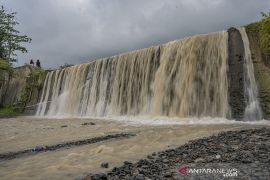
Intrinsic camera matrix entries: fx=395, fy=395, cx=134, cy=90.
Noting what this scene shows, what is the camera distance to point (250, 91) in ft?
54.0

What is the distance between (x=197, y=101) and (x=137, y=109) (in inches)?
190

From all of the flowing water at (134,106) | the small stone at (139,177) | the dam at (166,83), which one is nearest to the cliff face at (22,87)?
the flowing water at (134,106)

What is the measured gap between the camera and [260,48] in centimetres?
1731

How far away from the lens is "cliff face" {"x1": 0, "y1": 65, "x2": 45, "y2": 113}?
117 ft

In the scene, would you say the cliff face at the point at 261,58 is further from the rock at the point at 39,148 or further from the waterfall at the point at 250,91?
the rock at the point at 39,148

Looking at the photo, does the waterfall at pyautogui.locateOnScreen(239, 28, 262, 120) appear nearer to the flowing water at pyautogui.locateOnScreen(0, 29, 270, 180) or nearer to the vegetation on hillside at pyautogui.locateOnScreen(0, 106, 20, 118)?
the flowing water at pyautogui.locateOnScreen(0, 29, 270, 180)

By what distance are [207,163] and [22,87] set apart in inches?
1356

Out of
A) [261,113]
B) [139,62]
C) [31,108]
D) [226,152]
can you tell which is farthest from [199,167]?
[31,108]

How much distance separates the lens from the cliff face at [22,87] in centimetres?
3553

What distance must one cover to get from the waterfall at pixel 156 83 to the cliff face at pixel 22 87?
4.94 metres

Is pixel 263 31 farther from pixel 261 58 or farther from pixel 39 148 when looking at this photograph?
pixel 39 148

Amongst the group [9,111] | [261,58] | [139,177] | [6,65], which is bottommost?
[139,177]

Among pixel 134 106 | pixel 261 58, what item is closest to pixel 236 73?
pixel 261 58

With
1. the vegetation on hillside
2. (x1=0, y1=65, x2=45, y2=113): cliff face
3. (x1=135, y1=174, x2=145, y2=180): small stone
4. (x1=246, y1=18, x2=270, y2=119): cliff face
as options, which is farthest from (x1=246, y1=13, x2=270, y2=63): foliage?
the vegetation on hillside
